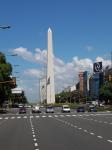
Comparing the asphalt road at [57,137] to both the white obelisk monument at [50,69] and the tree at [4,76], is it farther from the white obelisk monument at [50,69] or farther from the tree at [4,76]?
the white obelisk monument at [50,69]

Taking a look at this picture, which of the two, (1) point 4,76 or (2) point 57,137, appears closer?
(2) point 57,137

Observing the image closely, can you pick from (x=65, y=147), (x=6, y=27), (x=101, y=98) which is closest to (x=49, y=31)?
(x=101, y=98)

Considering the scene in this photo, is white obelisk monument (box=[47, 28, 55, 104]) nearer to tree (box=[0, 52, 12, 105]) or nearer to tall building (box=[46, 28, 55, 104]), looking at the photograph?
tall building (box=[46, 28, 55, 104])

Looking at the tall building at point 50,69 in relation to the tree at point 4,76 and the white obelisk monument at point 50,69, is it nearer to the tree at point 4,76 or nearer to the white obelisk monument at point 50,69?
the white obelisk monument at point 50,69

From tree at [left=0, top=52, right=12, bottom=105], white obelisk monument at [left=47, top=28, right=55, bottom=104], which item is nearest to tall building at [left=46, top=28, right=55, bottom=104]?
white obelisk monument at [left=47, top=28, right=55, bottom=104]

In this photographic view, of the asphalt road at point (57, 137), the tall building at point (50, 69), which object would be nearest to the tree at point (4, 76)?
the tall building at point (50, 69)

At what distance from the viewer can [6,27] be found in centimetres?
3934

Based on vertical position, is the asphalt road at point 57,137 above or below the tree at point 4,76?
below

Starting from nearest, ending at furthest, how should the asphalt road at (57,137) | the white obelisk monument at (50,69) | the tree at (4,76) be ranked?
1. the asphalt road at (57,137)
2. the tree at (4,76)
3. the white obelisk monument at (50,69)

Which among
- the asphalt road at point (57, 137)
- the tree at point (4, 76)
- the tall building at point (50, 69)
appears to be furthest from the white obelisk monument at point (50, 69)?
the asphalt road at point (57, 137)

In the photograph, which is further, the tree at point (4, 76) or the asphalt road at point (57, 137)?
the tree at point (4, 76)

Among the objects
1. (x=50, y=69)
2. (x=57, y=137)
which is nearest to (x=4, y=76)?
(x=50, y=69)

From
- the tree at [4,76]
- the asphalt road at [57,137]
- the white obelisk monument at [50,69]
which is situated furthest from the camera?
the white obelisk monument at [50,69]

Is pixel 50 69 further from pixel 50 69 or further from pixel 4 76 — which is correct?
pixel 4 76
